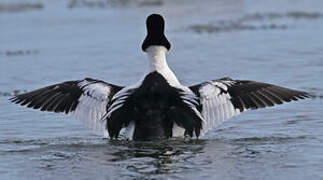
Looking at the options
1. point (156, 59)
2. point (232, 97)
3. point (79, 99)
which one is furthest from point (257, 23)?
point (79, 99)

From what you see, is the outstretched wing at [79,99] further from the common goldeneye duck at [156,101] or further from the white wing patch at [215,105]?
the white wing patch at [215,105]

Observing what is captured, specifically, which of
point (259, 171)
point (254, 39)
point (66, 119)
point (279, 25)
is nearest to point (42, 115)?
point (66, 119)

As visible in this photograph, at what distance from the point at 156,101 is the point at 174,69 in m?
5.61

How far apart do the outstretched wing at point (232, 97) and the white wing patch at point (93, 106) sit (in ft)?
3.23

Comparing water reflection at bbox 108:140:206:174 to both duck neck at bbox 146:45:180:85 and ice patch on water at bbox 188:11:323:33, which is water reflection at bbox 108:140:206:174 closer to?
duck neck at bbox 146:45:180:85

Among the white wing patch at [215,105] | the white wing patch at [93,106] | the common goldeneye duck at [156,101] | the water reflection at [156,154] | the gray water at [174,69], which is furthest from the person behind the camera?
the white wing patch at [93,106]

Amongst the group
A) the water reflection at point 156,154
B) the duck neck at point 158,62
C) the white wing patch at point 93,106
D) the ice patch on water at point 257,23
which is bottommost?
the water reflection at point 156,154

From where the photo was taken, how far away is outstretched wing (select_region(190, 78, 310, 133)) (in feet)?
31.8

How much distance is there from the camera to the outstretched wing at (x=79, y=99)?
391 inches

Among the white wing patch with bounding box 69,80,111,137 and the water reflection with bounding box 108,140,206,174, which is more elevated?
the white wing patch with bounding box 69,80,111,137

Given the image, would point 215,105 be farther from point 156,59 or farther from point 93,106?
point 93,106

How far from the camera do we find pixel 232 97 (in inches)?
387

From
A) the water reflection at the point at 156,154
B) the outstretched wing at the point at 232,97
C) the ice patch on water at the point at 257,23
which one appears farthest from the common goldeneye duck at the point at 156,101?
the ice patch on water at the point at 257,23

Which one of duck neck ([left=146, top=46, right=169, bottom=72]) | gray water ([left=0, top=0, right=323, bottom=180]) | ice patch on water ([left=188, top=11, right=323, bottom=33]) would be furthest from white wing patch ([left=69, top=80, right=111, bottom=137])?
ice patch on water ([left=188, top=11, right=323, bottom=33])
